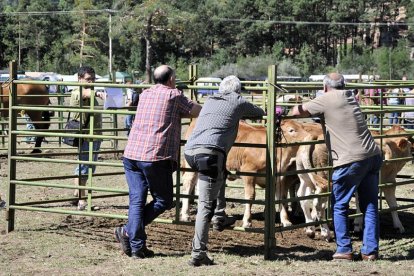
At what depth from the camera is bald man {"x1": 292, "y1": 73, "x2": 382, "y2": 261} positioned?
788 cm

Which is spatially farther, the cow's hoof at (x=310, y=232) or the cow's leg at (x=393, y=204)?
the cow's leg at (x=393, y=204)

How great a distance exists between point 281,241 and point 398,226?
182 centimetres

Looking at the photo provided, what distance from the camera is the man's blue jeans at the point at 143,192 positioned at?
797cm

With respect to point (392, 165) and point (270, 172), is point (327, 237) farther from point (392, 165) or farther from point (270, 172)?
point (270, 172)

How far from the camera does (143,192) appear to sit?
8078 mm

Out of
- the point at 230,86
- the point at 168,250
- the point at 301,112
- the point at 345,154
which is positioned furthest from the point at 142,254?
the point at 345,154

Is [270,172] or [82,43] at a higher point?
[82,43]

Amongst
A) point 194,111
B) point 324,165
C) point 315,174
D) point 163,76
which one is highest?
point 163,76

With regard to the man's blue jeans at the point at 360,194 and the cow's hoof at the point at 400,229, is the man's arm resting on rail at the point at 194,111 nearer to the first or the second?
the man's blue jeans at the point at 360,194

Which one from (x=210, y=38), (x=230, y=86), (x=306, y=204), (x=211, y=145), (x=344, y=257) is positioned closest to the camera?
(x=211, y=145)

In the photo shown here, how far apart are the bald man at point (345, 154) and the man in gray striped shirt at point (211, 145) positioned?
72 centimetres

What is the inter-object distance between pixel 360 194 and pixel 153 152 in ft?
7.06

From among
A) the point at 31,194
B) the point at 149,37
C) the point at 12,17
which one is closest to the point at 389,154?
the point at 31,194

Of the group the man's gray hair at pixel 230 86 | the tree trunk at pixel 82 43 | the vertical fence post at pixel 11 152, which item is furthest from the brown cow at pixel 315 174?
the tree trunk at pixel 82 43
